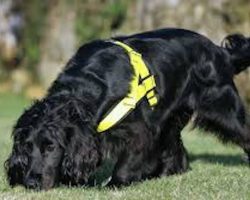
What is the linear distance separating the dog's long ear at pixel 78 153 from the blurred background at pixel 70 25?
368 inches

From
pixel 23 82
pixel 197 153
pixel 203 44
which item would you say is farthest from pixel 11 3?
pixel 203 44

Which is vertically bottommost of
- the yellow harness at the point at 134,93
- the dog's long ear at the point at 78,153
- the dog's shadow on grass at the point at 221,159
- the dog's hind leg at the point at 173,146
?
the dog's shadow on grass at the point at 221,159

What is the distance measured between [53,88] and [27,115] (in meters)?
0.35

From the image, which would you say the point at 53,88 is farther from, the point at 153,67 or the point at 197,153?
the point at 197,153

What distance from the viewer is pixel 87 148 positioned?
6.08 metres

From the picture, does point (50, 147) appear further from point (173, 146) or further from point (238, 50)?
point (238, 50)

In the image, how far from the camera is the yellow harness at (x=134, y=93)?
626cm

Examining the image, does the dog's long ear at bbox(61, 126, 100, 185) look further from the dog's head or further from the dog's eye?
the dog's eye

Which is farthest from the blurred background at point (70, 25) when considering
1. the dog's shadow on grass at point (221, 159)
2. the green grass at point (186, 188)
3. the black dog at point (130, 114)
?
the black dog at point (130, 114)

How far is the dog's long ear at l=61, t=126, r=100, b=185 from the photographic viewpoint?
6.07 metres

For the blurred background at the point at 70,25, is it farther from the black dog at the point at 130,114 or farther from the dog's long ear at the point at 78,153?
the dog's long ear at the point at 78,153

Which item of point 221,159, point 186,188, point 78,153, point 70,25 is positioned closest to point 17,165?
point 78,153

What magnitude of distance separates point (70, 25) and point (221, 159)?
15.1m

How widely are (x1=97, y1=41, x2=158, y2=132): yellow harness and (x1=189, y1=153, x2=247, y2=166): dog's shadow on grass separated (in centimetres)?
190
